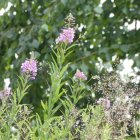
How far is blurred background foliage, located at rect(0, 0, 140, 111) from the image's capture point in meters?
2.74

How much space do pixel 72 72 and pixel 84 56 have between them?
10cm

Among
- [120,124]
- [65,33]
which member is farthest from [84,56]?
[65,33]

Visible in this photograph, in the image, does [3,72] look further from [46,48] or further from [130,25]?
[130,25]

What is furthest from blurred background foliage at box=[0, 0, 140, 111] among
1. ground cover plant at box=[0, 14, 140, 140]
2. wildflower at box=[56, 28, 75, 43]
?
wildflower at box=[56, 28, 75, 43]

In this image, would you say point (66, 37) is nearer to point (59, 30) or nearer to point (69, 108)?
point (69, 108)

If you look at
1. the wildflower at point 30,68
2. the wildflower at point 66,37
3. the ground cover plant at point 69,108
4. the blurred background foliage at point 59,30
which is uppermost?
the blurred background foliage at point 59,30

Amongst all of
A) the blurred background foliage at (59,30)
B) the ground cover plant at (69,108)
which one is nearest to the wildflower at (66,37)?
the ground cover plant at (69,108)

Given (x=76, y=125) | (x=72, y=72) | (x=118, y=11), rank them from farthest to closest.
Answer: (x=118, y=11) < (x=72, y=72) < (x=76, y=125)

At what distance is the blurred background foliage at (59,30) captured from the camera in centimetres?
274

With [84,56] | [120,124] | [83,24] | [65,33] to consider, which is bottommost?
[120,124]

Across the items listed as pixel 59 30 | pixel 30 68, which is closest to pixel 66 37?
pixel 30 68

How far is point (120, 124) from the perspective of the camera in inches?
65.5

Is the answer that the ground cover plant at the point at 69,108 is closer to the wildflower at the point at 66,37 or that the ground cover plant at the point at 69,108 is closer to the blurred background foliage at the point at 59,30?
the wildflower at the point at 66,37

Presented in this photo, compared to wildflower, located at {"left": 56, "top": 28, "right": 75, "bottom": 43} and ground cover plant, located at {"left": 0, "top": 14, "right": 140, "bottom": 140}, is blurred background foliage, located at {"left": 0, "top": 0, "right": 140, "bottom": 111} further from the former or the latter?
wildflower, located at {"left": 56, "top": 28, "right": 75, "bottom": 43}
